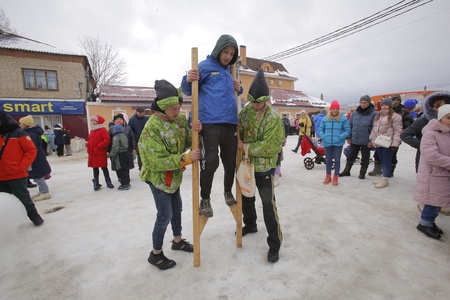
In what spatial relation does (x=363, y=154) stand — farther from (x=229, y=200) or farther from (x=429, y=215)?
(x=229, y=200)

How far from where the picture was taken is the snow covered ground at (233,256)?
215 cm

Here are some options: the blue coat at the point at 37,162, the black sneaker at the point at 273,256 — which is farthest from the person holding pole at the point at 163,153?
the blue coat at the point at 37,162

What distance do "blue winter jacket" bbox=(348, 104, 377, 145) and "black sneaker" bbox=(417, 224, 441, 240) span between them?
9.53ft

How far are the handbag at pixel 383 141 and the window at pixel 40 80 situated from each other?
22538 millimetres

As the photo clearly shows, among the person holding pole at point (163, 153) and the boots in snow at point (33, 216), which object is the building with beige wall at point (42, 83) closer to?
the boots in snow at point (33, 216)

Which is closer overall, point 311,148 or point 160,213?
point 160,213

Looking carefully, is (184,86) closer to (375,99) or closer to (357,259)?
(357,259)

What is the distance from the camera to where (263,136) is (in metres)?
2.54

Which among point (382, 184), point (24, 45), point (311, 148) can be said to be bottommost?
point (382, 184)

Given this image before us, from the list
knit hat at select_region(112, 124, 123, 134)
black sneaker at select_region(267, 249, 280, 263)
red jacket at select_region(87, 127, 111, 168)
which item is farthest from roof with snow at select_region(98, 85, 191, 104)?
black sneaker at select_region(267, 249, 280, 263)

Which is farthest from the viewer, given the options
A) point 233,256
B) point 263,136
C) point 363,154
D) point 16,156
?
point 363,154

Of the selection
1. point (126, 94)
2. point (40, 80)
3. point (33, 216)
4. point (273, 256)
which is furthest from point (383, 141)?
point (40, 80)

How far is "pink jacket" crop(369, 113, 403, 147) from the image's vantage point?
4.95m

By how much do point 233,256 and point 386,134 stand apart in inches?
181
